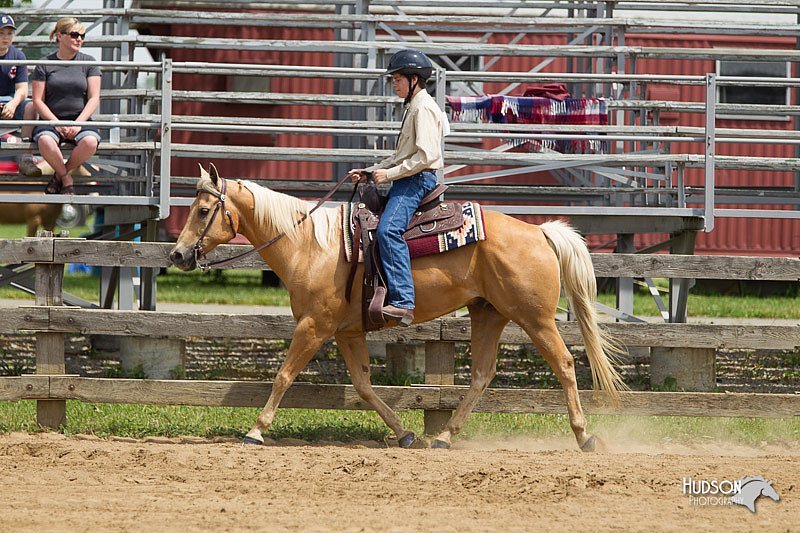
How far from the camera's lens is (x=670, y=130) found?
380 inches

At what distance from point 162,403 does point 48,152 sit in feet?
8.37

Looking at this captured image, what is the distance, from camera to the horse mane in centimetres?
754

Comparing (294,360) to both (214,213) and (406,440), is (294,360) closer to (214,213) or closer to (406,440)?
(406,440)

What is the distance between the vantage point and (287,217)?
7.56m

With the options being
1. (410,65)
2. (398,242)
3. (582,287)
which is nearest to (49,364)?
(398,242)

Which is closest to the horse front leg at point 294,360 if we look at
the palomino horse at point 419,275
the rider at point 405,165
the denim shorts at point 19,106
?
the palomino horse at point 419,275

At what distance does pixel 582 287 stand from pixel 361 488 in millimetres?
2491

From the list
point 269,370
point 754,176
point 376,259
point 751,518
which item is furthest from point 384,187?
point 754,176

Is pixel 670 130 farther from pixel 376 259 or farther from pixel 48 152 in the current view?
pixel 48 152

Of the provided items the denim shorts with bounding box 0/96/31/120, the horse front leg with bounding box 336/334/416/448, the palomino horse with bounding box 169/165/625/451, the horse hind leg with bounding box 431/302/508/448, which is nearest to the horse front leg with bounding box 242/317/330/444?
the palomino horse with bounding box 169/165/625/451

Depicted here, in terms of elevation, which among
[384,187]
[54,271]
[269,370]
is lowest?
[269,370]

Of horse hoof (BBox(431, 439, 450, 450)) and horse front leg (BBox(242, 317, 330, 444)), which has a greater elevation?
horse front leg (BBox(242, 317, 330, 444))

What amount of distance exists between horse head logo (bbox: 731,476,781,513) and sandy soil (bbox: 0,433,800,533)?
0.18 feet

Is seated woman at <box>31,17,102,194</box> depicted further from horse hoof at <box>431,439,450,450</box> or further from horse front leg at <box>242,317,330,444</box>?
horse hoof at <box>431,439,450,450</box>
